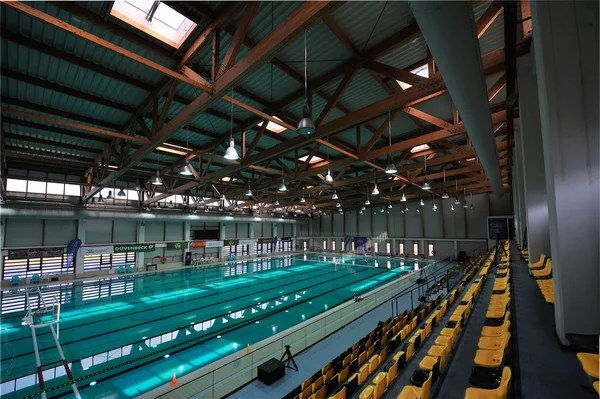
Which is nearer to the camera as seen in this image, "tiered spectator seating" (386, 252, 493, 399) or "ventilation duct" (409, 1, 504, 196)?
"ventilation duct" (409, 1, 504, 196)

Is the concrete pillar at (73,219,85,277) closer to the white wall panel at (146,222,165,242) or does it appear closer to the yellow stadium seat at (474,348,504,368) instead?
the white wall panel at (146,222,165,242)

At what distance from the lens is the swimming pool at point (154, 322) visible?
6840 mm

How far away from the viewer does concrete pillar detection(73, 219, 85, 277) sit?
18.7 m

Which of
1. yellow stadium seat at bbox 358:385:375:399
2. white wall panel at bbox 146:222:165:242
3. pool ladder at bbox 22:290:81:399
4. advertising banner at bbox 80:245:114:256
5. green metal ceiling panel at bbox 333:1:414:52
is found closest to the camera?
yellow stadium seat at bbox 358:385:375:399

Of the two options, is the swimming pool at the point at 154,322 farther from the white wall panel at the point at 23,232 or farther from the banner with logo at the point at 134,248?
the white wall panel at the point at 23,232

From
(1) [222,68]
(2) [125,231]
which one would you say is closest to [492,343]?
(1) [222,68]

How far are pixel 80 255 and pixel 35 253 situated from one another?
2.34m

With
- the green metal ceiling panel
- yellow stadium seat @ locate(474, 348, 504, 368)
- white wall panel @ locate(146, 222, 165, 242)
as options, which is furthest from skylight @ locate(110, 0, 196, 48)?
white wall panel @ locate(146, 222, 165, 242)

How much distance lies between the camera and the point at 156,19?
4754 millimetres

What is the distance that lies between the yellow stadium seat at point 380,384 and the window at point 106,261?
2307 centimetres

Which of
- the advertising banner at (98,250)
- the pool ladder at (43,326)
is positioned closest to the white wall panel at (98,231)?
the advertising banner at (98,250)

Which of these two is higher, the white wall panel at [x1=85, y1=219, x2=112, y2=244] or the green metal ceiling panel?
the green metal ceiling panel

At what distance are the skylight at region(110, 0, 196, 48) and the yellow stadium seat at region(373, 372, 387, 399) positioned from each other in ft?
21.4

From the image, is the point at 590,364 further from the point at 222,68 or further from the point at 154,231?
the point at 154,231
